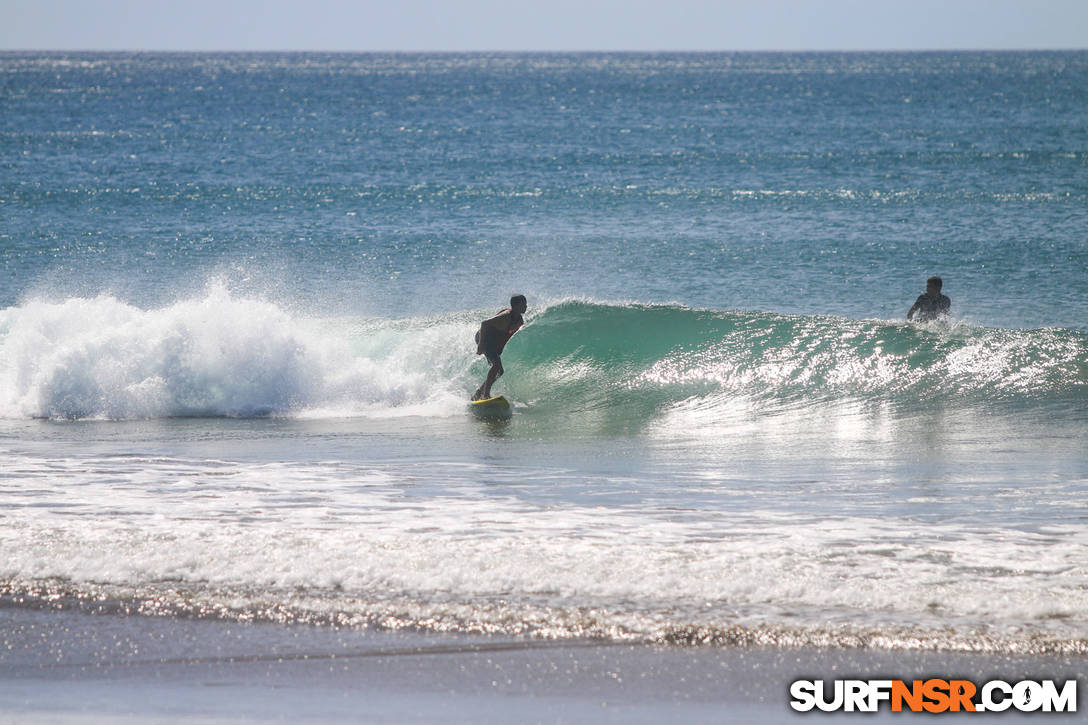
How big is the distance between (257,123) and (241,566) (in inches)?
2031

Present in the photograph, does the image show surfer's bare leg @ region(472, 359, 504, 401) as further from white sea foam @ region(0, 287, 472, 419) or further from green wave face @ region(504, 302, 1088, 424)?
green wave face @ region(504, 302, 1088, 424)

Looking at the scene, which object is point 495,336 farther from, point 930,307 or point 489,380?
point 930,307

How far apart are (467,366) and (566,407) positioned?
5.38 ft

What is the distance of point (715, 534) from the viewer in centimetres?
647

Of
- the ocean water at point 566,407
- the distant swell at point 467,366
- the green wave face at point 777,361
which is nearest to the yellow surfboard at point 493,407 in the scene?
the ocean water at point 566,407

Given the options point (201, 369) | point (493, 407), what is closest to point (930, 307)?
point (493, 407)

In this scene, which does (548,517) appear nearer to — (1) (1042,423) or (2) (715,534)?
(2) (715,534)

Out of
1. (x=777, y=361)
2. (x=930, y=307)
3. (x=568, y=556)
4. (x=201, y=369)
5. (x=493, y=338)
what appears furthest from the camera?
(x=930, y=307)

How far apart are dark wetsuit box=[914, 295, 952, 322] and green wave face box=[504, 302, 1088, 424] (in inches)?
4.4

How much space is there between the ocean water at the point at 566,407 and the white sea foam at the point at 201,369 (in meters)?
0.04

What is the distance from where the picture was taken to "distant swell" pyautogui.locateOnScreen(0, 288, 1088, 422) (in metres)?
11.9

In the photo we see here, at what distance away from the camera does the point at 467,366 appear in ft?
43.3

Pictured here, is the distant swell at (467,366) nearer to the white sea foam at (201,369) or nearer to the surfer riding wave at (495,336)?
the white sea foam at (201,369)

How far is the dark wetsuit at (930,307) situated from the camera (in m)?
13.5
